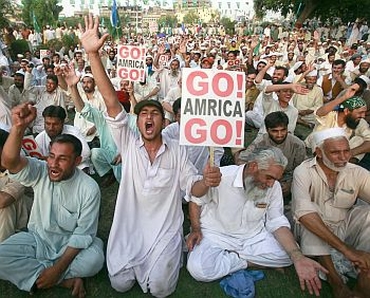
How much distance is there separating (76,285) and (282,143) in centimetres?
279

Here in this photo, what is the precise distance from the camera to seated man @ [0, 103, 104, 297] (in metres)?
2.65

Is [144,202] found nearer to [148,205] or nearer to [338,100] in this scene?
[148,205]

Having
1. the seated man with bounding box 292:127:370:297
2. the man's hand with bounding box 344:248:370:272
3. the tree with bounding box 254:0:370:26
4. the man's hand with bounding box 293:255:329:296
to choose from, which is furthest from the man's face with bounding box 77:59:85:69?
the tree with bounding box 254:0:370:26

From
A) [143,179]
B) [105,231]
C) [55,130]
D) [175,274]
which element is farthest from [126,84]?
[175,274]

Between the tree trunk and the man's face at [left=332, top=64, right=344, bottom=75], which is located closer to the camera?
the man's face at [left=332, top=64, right=344, bottom=75]

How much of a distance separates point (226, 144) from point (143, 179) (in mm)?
753

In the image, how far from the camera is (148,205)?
2826 millimetres

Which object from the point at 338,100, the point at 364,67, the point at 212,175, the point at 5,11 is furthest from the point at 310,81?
the point at 5,11

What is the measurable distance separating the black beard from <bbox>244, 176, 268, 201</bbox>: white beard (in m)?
1.97

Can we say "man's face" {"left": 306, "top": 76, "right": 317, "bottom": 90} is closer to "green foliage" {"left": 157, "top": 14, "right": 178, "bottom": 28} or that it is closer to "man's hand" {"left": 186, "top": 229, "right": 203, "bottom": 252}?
"man's hand" {"left": 186, "top": 229, "right": 203, "bottom": 252}

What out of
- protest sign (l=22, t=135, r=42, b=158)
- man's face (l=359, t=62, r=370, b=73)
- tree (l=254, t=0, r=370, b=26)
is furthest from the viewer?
tree (l=254, t=0, r=370, b=26)

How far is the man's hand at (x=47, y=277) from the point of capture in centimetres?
265

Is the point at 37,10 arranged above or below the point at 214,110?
above

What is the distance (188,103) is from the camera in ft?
7.90
